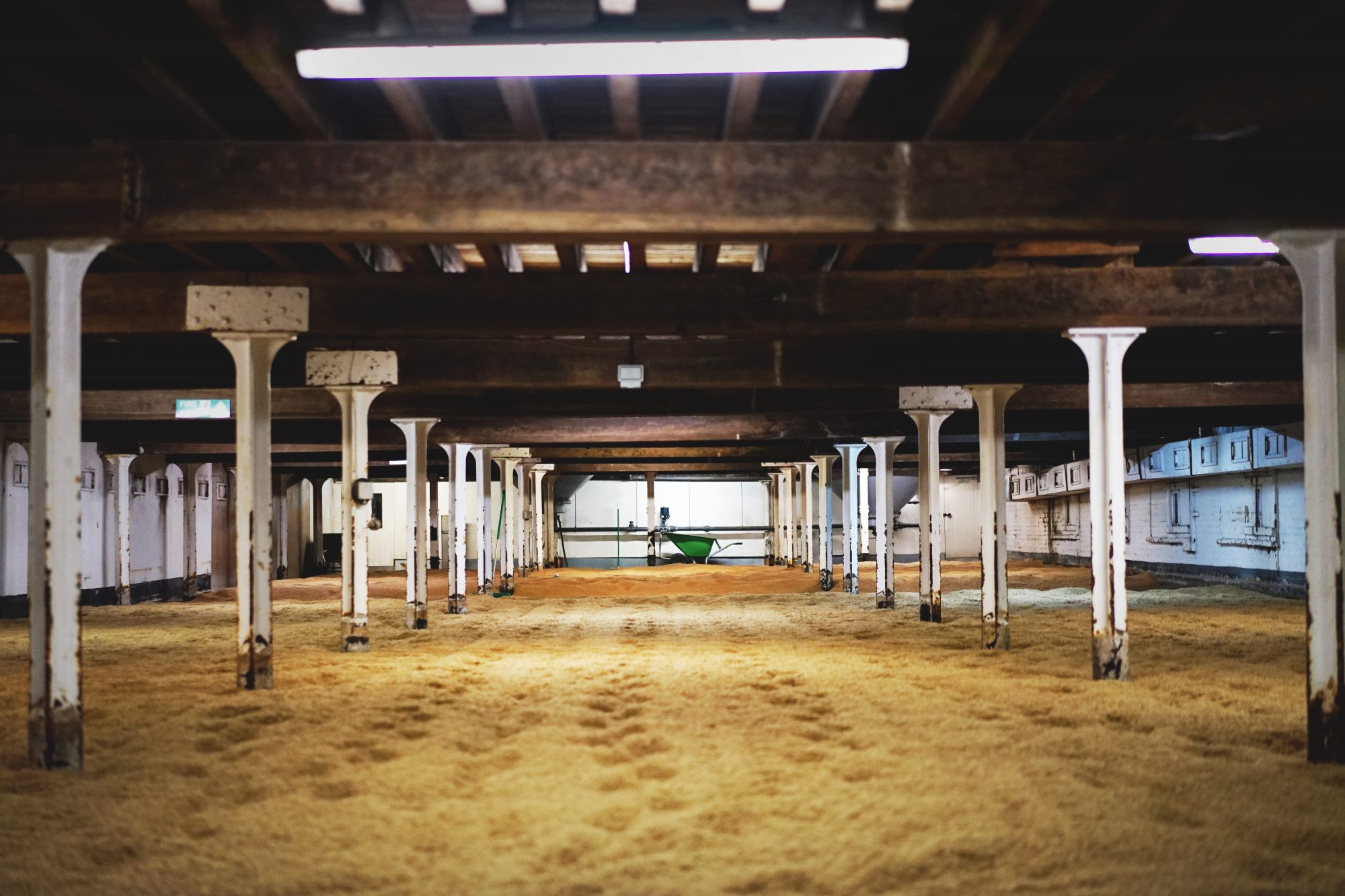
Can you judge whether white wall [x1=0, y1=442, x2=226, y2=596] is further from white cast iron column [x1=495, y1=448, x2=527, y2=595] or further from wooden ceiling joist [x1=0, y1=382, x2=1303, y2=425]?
white cast iron column [x1=495, y1=448, x2=527, y2=595]

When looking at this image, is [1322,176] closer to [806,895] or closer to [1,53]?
[806,895]

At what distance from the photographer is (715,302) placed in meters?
7.28

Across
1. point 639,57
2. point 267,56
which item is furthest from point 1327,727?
point 267,56

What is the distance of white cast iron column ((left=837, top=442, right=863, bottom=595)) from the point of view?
56.0 ft

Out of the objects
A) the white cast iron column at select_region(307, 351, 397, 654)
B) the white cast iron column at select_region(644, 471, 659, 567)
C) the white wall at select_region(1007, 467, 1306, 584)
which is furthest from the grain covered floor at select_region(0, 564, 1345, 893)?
the white cast iron column at select_region(644, 471, 659, 567)

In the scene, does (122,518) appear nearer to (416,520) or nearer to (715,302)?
(416,520)

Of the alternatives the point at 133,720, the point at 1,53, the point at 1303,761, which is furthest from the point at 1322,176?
the point at 133,720

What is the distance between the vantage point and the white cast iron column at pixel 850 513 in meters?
17.1

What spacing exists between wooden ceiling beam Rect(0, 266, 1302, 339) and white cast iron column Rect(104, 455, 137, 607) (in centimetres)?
1203

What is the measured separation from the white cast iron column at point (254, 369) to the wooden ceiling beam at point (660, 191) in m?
2.38

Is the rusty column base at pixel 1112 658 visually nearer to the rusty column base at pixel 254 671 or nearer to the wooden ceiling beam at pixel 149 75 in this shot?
the rusty column base at pixel 254 671

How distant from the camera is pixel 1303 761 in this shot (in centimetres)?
481

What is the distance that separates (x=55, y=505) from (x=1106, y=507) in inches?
261

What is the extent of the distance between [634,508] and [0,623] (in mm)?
21027
